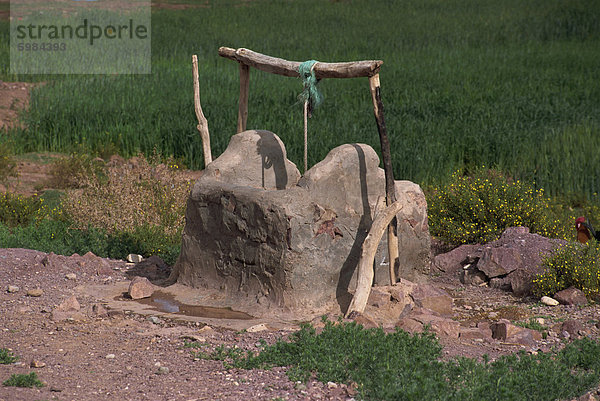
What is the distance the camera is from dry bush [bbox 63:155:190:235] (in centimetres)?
907

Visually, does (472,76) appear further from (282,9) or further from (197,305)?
(282,9)

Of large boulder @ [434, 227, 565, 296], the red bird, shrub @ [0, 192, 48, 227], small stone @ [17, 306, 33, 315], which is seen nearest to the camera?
small stone @ [17, 306, 33, 315]

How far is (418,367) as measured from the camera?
4.93 m

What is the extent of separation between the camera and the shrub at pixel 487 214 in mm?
8797

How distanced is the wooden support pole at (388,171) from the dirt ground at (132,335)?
76 cm

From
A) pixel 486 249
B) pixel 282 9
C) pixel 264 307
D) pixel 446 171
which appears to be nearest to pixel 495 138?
pixel 446 171

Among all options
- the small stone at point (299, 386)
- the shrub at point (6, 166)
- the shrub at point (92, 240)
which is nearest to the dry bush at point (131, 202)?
the shrub at point (92, 240)

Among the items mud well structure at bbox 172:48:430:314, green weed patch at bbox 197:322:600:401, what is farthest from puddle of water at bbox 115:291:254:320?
green weed patch at bbox 197:322:600:401

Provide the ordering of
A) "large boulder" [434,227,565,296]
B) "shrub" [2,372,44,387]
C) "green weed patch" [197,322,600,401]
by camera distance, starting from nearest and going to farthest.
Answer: "green weed patch" [197,322,600,401] < "shrub" [2,372,44,387] < "large boulder" [434,227,565,296]

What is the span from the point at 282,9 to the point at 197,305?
2879cm

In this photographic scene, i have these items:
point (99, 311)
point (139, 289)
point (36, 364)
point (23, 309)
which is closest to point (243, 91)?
point (139, 289)

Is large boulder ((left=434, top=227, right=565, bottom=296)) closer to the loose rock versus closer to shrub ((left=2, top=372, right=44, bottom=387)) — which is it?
the loose rock

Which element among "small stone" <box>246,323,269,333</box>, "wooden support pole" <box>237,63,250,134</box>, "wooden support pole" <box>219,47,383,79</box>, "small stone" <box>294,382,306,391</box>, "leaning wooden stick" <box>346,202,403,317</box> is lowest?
"small stone" <box>246,323,269,333</box>

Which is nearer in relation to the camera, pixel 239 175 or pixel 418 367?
pixel 418 367
